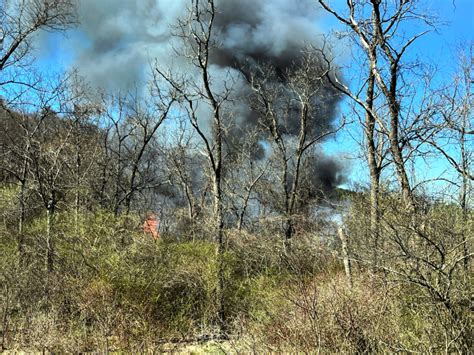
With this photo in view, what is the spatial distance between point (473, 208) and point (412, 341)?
296 centimetres

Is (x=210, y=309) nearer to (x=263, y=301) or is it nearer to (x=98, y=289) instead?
(x=263, y=301)

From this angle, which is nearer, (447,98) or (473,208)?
(473,208)

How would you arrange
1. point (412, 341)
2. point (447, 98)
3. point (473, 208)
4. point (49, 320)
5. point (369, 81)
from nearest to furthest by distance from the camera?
point (412, 341)
point (473, 208)
point (49, 320)
point (447, 98)
point (369, 81)

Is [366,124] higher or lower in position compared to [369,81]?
lower


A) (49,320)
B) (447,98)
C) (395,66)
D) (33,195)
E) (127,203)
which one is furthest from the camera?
(127,203)

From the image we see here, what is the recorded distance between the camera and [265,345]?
997 centimetres

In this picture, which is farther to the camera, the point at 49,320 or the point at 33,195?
the point at 33,195

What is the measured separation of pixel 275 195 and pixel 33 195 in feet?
56.6

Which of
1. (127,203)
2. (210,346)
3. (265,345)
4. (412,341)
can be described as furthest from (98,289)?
(127,203)

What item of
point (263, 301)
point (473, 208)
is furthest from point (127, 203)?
point (473, 208)

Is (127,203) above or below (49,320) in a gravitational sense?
above

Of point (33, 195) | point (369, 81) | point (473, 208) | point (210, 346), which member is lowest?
point (210, 346)

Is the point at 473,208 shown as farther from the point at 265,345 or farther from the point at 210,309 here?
the point at 210,309

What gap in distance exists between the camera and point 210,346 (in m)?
13.4
